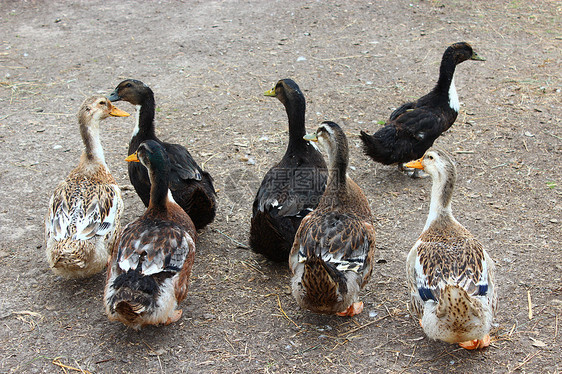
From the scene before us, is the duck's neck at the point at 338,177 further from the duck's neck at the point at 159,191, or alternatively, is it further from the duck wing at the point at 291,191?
the duck's neck at the point at 159,191

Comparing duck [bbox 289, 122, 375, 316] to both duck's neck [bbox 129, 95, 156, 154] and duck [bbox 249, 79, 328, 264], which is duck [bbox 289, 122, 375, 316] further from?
duck's neck [bbox 129, 95, 156, 154]

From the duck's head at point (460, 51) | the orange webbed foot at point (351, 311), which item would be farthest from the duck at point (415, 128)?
the orange webbed foot at point (351, 311)

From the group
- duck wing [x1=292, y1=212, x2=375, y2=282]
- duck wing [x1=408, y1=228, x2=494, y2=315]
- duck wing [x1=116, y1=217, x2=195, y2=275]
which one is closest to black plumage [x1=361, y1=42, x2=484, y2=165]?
duck wing [x1=292, y1=212, x2=375, y2=282]

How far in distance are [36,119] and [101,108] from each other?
230cm

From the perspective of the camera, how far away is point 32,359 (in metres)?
3.64

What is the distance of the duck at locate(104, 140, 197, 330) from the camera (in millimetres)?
3539

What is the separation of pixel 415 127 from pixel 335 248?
2.57 metres

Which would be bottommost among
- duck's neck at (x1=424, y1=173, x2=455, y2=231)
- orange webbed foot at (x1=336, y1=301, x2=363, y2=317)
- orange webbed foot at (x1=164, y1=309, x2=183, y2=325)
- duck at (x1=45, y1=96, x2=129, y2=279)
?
orange webbed foot at (x1=164, y1=309, x2=183, y2=325)

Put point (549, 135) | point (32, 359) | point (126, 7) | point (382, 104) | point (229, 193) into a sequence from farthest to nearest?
point (126, 7), point (382, 104), point (549, 135), point (229, 193), point (32, 359)

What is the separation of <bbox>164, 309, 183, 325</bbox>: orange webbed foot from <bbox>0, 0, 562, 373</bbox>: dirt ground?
5 cm

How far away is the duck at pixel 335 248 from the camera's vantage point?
3.65 meters

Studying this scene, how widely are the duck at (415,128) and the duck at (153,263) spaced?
242 centimetres

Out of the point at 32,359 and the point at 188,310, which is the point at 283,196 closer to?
the point at 188,310

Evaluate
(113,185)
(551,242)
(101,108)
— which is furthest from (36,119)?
(551,242)
